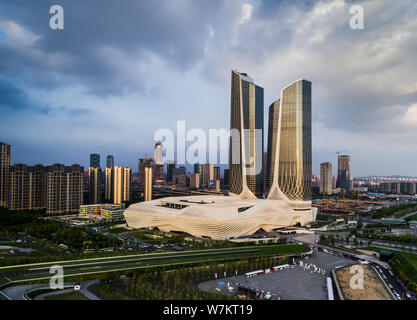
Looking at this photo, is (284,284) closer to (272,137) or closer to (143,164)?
(272,137)

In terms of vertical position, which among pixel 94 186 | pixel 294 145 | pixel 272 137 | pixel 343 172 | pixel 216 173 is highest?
pixel 272 137

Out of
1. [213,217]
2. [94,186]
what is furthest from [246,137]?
[94,186]

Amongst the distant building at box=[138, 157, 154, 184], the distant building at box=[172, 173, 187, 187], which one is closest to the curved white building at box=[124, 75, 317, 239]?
the distant building at box=[138, 157, 154, 184]

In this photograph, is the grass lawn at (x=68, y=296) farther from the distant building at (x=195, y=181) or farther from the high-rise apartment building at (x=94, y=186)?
the distant building at (x=195, y=181)
